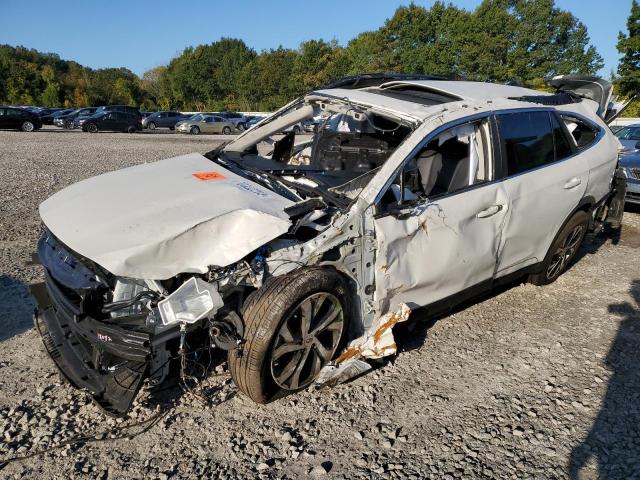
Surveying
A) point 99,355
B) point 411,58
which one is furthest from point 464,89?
point 411,58

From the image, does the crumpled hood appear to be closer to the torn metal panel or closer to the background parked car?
the torn metal panel

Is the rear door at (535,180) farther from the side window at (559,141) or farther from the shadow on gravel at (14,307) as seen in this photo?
the shadow on gravel at (14,307)

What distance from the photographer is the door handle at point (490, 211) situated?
11.2 feet

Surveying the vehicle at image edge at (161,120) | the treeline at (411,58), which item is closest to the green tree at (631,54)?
the treeline at (411,58)

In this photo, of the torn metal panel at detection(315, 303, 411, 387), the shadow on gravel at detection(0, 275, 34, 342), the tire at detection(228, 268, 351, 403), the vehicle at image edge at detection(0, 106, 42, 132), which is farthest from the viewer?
the vehicle at image edge at detection(0, 106, 42, 132)

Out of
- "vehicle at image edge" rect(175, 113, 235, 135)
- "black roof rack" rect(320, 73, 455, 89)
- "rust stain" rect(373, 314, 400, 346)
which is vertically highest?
"black roof rack" rect(320, 73, 455, 89)

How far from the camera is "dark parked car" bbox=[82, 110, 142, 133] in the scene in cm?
2653

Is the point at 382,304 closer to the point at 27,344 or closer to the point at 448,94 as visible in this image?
the point at 448,94

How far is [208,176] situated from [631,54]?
38.3 m

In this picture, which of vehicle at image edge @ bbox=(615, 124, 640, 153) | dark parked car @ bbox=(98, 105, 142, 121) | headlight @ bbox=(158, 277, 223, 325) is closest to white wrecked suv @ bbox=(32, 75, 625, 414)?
headlight @ bbox=(158, 277, 223, 325)

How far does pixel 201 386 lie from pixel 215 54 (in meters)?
78.4

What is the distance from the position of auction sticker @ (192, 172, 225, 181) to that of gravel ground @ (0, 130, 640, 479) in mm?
1283

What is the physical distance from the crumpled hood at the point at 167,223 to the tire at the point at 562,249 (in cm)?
277

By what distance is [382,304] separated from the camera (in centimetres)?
306
